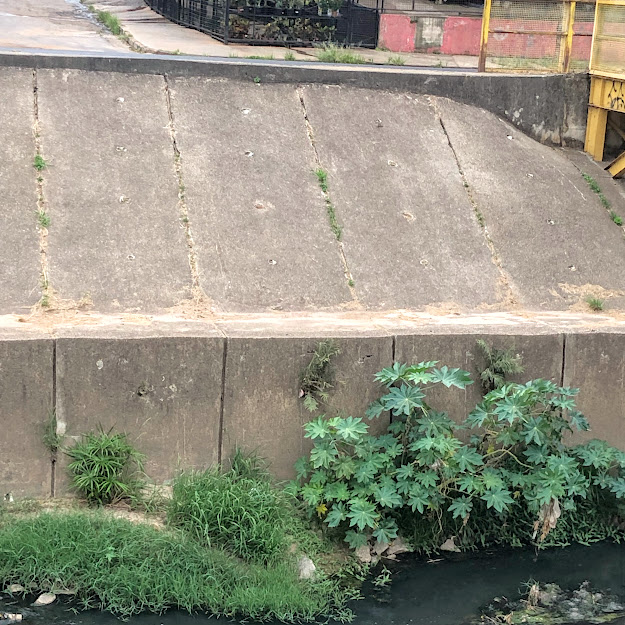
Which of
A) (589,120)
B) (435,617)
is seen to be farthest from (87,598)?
(589,120)

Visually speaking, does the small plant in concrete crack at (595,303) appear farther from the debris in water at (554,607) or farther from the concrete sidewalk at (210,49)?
the concrete sidewalk at (210,49)

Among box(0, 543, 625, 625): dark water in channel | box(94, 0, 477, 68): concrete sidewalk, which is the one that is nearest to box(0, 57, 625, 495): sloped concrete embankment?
box(0, 543, 625, 625): dark water in channel

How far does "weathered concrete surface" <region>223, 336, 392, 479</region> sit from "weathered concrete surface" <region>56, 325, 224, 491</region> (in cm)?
13

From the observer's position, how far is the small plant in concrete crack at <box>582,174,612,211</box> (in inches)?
425

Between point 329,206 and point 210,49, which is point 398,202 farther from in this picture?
point 210,49

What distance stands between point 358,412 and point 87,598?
7.48 feet

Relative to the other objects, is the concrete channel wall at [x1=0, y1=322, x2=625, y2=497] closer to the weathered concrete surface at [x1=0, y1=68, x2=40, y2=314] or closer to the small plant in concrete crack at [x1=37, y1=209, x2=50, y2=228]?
the weathered concrete surface at [x1=0, y1=68, x2=40, y2=314]

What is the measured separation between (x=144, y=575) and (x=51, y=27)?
1592 centimetres

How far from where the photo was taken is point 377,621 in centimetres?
→ 626

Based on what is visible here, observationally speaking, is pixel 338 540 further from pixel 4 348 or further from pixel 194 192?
pixel 194 192

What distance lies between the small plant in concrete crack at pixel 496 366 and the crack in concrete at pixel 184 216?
2.39 meters

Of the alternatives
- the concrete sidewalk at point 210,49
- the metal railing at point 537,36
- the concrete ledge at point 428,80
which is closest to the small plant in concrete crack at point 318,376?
the concrete ledge at point 428,80

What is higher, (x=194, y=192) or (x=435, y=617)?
Result: (x=194, y=192)

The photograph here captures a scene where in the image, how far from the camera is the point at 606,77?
11.6m
